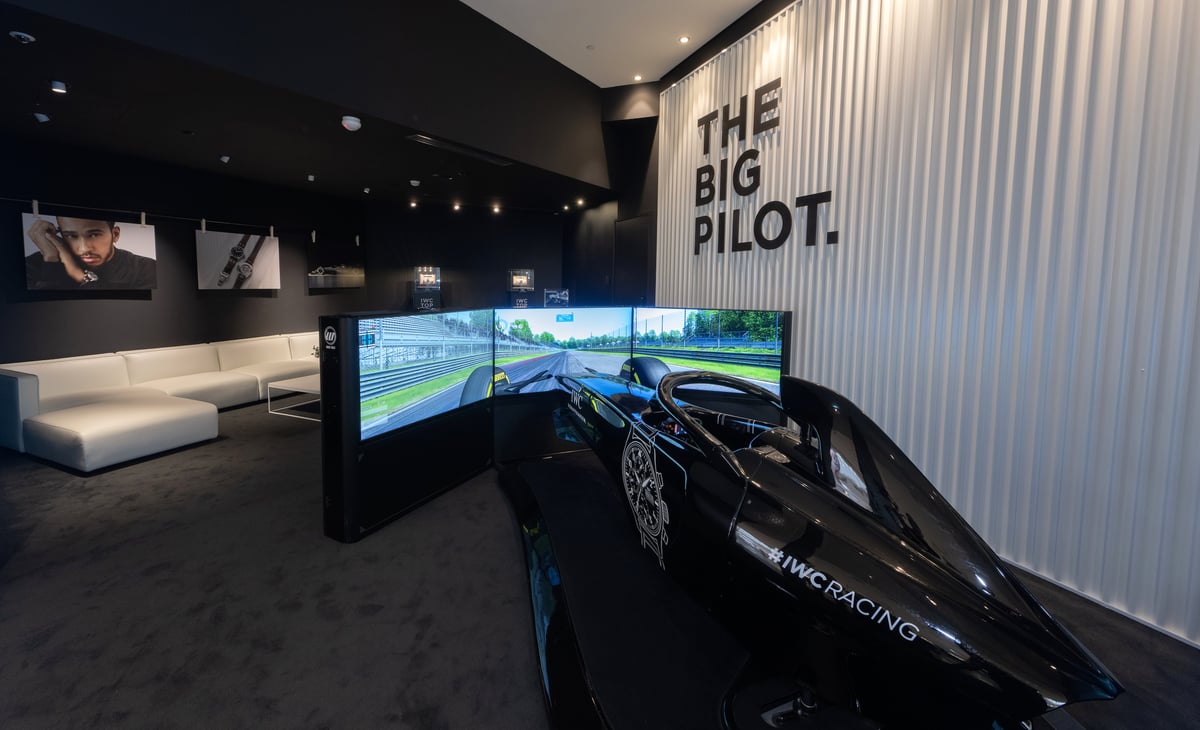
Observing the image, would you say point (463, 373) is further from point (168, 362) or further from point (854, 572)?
point (168, 362)

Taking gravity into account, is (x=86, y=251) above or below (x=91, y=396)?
above

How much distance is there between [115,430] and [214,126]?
268 centimetres

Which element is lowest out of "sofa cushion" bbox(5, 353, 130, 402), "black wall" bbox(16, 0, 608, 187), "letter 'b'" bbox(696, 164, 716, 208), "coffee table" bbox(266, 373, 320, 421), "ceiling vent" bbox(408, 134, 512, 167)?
"coffee table" bbox(266, 373, 320, 421)

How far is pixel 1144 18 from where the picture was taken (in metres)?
2.32

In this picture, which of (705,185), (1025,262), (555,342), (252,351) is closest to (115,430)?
(252,351)

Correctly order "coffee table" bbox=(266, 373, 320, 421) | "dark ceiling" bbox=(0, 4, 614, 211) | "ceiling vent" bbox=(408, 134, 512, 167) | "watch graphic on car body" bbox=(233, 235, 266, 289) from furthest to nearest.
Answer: "watch graphic on car body" bbox=(233, 235, 266, 289) → "coffee table" bbox=(266, 373, 320, 421) → "ceiling vent" bbox=(408, 134, 512, 167) → "dark ceiling" bbox=(0, 4, 614, 211)

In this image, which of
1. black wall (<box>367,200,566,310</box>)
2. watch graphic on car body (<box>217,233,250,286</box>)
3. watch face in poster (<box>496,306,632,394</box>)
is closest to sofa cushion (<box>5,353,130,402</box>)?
watch graphic on car body (<box>217,233,250,286</box>)

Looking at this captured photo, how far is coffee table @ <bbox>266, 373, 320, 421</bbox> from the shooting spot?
17.9 ft

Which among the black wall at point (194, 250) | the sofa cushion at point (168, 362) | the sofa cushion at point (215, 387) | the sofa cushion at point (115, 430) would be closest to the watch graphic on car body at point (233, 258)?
the black wall at point (194, 250)

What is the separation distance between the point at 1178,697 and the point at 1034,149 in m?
2.54

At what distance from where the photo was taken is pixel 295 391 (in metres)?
5.98

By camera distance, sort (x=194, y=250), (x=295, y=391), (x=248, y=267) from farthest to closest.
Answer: (x=248, y=267)
(x=194, y=250)
(x=295, y=391)

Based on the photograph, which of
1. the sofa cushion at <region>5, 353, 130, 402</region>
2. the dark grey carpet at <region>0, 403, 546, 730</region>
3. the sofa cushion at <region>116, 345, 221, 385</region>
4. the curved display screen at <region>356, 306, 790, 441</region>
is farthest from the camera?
the sofa cushion at <region>116, 345, 221, 385</region>

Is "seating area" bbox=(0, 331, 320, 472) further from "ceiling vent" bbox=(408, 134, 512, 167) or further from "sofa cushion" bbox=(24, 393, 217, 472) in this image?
"ceiling vent" bbox=(408, 134, 512, 167)
